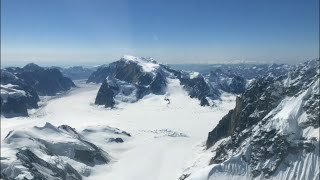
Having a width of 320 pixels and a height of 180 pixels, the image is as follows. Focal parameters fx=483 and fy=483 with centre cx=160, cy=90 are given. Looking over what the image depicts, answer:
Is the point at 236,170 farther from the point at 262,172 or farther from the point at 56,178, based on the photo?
the point at 56,178

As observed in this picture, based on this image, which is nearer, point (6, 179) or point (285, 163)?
point (6, 179)

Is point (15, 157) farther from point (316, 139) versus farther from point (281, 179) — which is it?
point (316, 139)

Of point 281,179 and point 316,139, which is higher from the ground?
point 316,139

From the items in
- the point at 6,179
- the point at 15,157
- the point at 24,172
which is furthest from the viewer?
the point at 15,157

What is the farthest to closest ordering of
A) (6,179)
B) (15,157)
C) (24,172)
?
(15,157) < (24,172) < (6,179)

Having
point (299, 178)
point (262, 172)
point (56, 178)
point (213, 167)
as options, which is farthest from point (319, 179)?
point (56, 178)

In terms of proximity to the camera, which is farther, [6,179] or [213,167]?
[213,167]

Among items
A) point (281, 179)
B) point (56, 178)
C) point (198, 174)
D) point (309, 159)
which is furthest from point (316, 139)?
point (56, 178)

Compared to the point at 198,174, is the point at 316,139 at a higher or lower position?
higher
